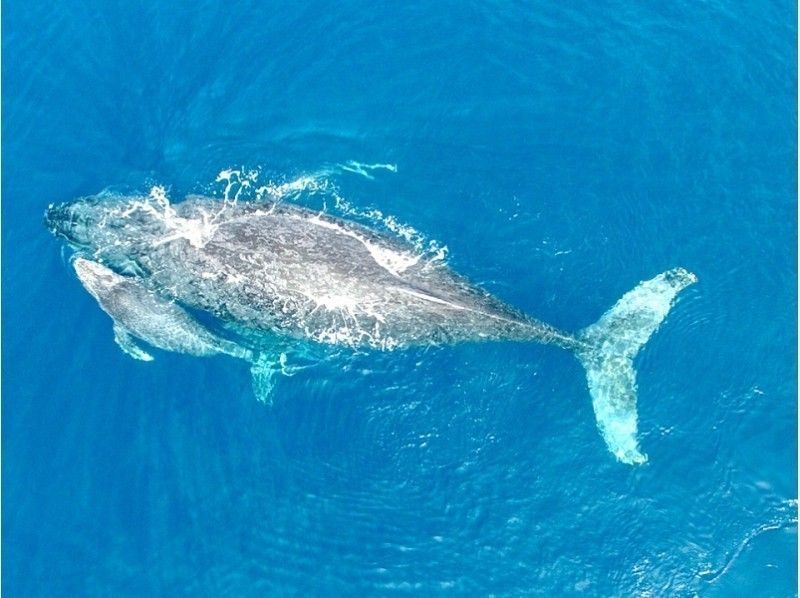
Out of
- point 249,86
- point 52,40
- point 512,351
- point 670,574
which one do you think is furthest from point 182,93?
point 670,574

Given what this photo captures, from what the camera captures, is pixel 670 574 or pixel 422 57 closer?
pixel 670 574

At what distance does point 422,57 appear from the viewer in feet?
99.3

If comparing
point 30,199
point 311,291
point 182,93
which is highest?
point 182,93

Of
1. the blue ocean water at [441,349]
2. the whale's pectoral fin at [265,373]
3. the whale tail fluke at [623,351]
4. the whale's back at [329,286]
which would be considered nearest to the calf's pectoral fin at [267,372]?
the whale's pectoral fin at [265,373]

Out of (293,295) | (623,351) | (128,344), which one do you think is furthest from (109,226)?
(623,351)

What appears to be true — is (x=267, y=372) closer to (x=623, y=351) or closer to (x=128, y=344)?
(x=128, y=344)

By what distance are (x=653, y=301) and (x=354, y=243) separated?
9.53 metres

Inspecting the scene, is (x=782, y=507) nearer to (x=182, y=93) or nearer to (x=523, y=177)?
(x=523, y=177)

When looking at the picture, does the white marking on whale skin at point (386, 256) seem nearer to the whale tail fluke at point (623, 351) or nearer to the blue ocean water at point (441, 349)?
the blue ocean water at point (441, 349)

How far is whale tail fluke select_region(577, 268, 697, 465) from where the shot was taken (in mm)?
24266

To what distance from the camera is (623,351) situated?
25.0 m

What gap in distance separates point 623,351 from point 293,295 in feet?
33.6

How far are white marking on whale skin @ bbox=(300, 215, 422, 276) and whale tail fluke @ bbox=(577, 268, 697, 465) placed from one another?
584 cm

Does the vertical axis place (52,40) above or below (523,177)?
above
